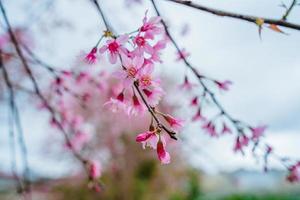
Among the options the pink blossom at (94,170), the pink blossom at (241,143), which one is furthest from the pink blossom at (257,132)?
the pink blossom at (94,170)

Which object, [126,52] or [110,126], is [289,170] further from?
[110,126]

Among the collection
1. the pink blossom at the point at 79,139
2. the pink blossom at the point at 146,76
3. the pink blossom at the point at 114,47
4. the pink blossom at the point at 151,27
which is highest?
the pink blossom at the point at 79,139

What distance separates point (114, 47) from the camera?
3.87 ft

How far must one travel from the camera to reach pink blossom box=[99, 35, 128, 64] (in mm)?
1159

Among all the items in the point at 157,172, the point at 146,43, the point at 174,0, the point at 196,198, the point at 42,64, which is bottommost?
the point at 146,43

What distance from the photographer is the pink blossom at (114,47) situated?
1159 mm

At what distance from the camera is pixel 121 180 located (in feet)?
27.7

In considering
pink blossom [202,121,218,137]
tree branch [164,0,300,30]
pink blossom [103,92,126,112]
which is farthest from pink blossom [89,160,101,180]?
tree branch [164,0,300,30]

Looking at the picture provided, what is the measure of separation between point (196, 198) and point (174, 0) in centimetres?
772

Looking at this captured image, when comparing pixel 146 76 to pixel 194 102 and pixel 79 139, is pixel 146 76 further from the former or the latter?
pixel 79 139

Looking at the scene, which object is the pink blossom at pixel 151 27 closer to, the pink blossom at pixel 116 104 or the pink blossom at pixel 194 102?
the pink blossom at pixel 116 104

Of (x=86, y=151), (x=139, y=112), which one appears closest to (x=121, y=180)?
(x=86, y=151)

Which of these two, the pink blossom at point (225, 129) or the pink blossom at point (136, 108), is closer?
the pink blossom at point (136, 108)

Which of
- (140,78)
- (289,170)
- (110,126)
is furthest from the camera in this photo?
(110,126)
